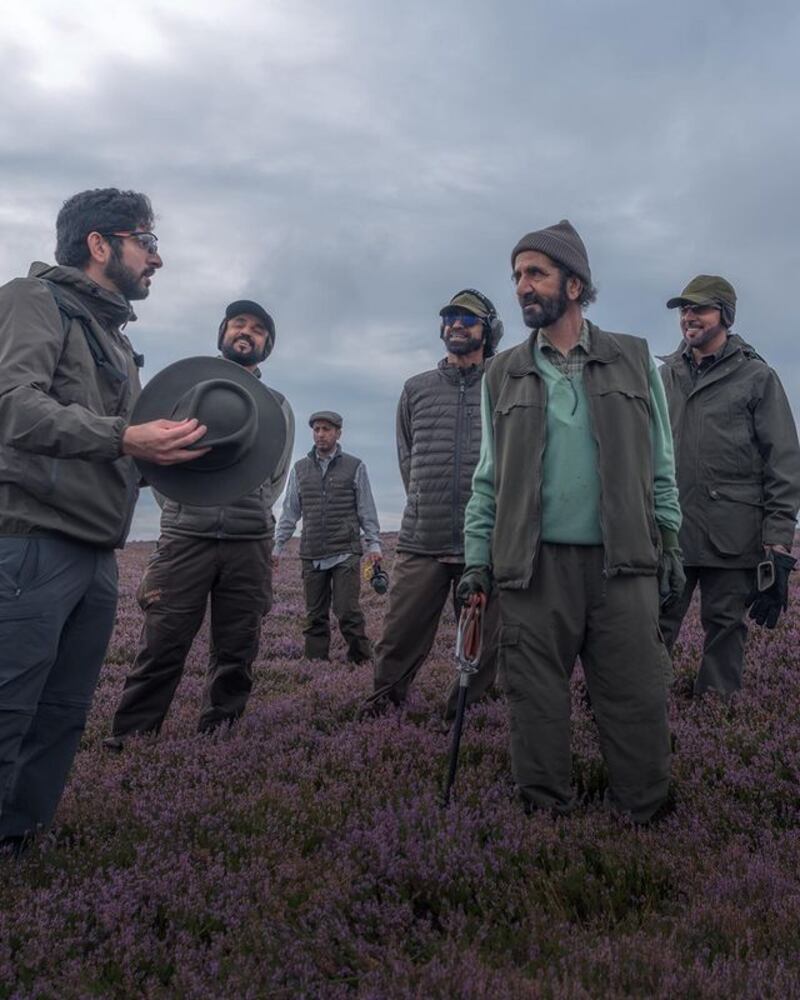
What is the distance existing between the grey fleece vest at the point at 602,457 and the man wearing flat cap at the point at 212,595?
2094 mm

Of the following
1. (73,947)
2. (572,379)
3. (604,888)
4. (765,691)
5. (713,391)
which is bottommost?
(73,947)

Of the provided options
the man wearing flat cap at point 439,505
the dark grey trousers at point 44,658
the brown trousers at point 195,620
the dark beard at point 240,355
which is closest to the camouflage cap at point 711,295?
the man wearing flat cap at point 439,505

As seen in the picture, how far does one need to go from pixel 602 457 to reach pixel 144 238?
2665 mm

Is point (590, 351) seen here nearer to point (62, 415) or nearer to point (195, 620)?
point (62, 415)

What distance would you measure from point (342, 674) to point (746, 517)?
14.7ft

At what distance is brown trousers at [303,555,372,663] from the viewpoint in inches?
442

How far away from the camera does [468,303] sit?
23.6 feet

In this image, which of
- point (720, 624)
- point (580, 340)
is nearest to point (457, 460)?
point (580, 340)

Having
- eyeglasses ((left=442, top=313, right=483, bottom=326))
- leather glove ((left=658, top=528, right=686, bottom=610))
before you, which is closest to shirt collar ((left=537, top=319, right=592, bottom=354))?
leather glove ((left=658, top=528, right=686, bottom=610))

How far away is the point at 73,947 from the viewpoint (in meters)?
3.60

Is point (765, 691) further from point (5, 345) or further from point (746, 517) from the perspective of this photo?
point (5, 345)

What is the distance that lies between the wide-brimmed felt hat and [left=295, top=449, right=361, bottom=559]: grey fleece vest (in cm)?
733

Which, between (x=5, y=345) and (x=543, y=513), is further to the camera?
(x=543, y=513)

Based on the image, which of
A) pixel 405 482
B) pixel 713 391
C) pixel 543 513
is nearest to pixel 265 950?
pixel 543 513
